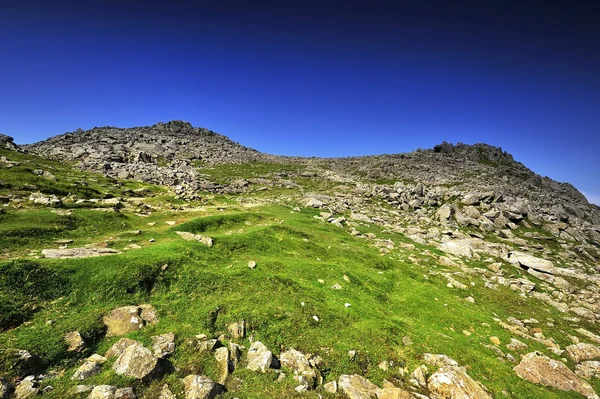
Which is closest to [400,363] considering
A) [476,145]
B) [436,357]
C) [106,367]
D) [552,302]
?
[436,357]

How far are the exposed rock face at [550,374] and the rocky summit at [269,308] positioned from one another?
0.06m

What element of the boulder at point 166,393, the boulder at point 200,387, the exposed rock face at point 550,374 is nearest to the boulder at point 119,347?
the boulder at point 166,393

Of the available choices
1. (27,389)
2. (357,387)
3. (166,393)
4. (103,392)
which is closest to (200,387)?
(166,393)

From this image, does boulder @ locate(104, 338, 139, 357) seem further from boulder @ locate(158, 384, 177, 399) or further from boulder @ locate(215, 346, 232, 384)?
boulder @ locate(215, 346, 232, 384)

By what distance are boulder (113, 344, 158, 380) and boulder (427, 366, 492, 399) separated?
990cm

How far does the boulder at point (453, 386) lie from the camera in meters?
10.3

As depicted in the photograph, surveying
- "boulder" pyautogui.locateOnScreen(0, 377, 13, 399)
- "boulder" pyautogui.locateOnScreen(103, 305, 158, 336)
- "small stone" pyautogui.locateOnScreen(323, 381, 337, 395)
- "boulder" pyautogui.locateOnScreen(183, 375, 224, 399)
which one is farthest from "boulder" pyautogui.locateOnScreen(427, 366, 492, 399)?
"boulder" pyautogui.locateOnScreen(0, 377, 13, 399)

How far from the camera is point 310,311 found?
13.8 metres

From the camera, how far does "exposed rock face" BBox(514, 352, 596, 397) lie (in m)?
12.2

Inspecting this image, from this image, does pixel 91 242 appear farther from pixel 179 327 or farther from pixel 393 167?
pixel 393 167

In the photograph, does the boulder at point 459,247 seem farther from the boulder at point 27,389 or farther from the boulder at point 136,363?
the boulder at point 27,389

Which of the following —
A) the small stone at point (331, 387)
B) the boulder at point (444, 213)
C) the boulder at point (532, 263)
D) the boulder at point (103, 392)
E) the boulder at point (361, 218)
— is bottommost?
the small stone at point (331, 387)

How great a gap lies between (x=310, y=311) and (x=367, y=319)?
9.77 feet

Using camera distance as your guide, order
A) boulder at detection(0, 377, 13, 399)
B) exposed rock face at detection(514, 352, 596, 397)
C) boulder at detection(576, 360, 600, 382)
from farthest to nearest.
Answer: boulder at detection(576, 360, 600, 382)
exposed rock face at detection(514, 352, 596, 397)
boulder at detection(0, 377, 13, 399)
